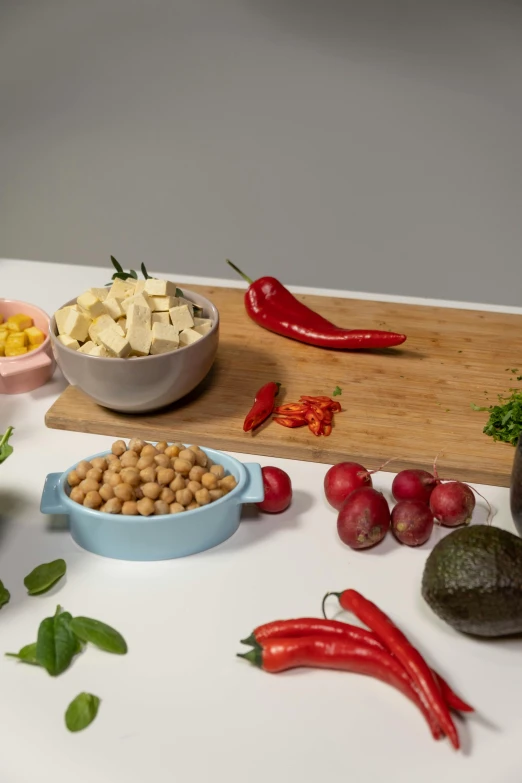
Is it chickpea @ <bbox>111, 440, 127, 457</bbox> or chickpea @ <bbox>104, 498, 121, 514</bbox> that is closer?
chickpea @ <bbox>104, 498, 121, 514</bbox>

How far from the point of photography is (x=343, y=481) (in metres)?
2.04

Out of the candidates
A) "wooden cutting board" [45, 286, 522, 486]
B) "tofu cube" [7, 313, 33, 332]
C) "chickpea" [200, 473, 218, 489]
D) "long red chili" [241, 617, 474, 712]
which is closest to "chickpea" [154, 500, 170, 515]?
"chickpea" [200, 473, 218, 489]

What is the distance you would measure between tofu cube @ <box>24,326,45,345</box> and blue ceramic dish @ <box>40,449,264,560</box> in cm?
80

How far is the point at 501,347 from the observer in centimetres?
284

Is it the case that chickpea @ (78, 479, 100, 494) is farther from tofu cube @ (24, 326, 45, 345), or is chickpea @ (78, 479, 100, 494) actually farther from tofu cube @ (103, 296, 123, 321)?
tofu cube @ (24, 326, 45, 345)

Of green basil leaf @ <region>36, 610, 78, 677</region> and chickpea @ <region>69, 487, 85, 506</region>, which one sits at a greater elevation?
chickpea @ <region>69, 487, 85, 506</region>

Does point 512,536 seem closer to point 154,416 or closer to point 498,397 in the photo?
point 498,397

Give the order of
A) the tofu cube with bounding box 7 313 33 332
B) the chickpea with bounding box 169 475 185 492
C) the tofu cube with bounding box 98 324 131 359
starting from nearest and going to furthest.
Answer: the chickpea with bounding box 169 475 185 492, the tofu cube with bounding box 98 324 131 359, the tofu cube with bounding box 7 313 33 332

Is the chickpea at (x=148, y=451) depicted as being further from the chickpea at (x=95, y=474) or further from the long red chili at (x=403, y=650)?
the long red chili at (x=403, y=650)

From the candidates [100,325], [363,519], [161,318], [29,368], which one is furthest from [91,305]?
[363,519]

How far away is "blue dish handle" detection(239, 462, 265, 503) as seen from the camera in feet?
6.36

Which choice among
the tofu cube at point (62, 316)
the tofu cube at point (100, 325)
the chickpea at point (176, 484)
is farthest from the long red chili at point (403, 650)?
the tofu cube at point (62, 316)

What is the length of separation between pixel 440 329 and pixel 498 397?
1.87 ft

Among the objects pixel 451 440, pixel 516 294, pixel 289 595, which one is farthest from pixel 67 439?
pixel 516 294
